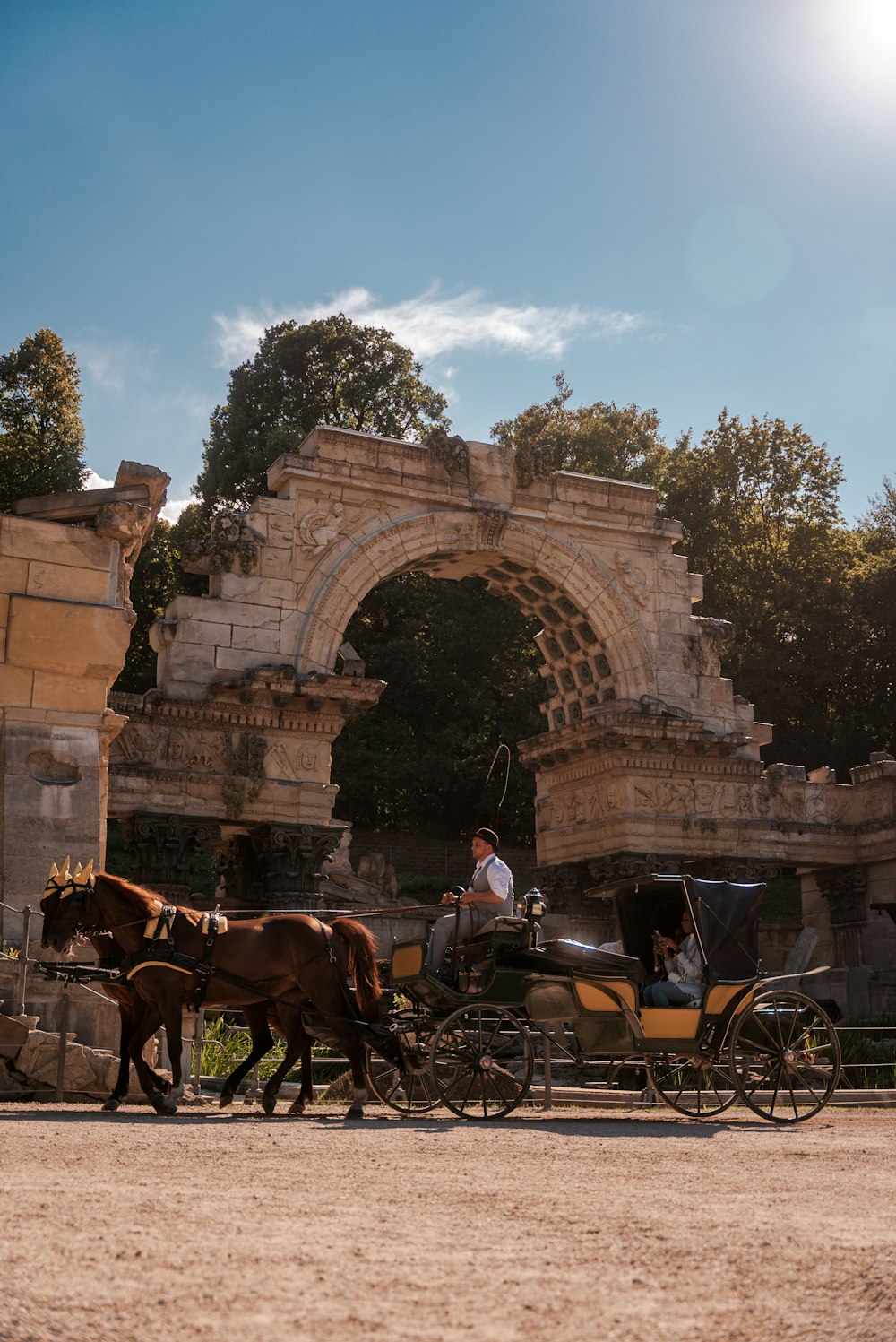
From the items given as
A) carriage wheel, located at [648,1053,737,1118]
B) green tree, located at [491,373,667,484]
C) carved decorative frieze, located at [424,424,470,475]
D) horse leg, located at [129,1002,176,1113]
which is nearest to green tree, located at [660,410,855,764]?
green tree, located at [491,373,667,484]

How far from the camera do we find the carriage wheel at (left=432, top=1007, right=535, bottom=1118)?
9211mm

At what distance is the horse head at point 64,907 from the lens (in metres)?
9.34

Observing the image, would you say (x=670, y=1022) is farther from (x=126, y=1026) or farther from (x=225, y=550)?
(x=225, y=550)

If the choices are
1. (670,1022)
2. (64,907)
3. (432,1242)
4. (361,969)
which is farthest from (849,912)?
(432,1242)

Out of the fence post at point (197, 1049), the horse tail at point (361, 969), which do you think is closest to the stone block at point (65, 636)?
the fence post at point (197, 1049)

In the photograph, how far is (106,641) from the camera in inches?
470

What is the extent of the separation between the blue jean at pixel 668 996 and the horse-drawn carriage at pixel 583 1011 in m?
0.12

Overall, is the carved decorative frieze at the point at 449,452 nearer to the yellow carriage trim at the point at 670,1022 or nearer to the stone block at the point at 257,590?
the stone block at the point at 257,590

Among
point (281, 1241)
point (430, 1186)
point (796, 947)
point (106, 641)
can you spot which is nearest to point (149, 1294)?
point (281, 1241)

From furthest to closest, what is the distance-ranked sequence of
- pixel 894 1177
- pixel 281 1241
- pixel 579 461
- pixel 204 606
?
pixel 579 461 → pixel 204 606 → pixel 894 1177 → pixel 281 1241

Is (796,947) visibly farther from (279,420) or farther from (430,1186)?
(279,420)

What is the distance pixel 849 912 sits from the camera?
25297mm

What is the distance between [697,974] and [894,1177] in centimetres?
365

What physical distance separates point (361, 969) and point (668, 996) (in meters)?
2.09
